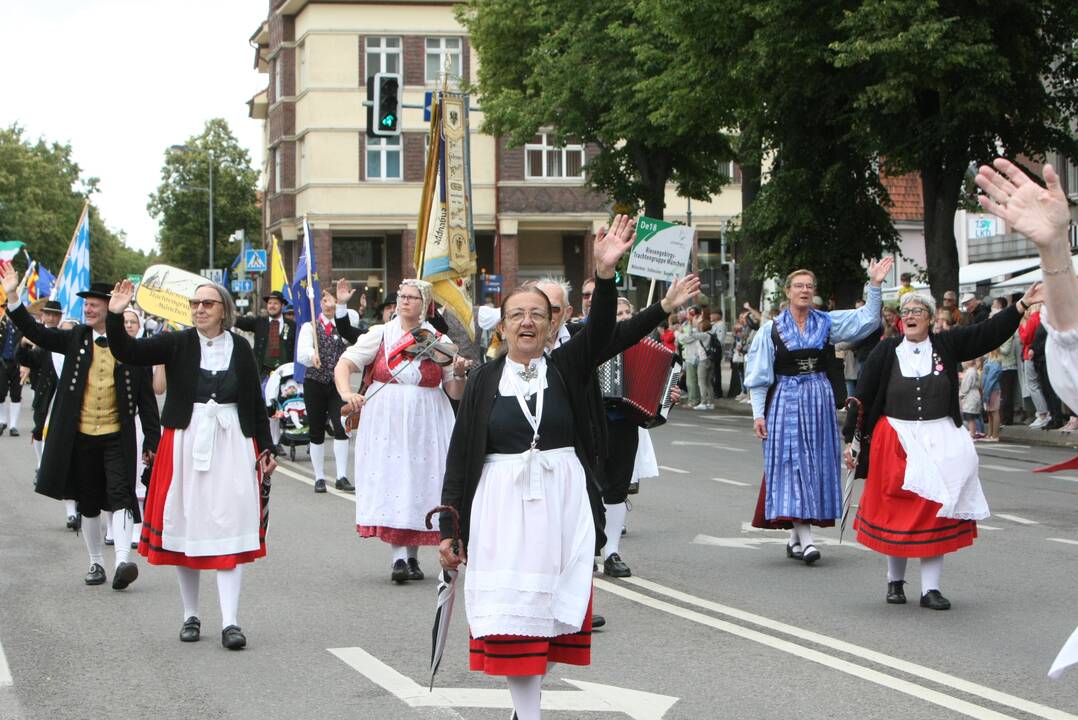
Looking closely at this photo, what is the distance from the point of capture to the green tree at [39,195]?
3374 inches

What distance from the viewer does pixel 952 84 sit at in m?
23.6

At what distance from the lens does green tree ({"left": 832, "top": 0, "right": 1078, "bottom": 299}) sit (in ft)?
72.6

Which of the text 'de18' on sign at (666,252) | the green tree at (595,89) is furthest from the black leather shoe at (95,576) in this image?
the green tree at (595,89)

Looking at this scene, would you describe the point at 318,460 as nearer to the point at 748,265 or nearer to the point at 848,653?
the point at 848,653

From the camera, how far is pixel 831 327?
1097cm

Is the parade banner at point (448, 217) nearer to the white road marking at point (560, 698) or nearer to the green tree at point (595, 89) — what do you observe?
the white road marking at point (560, 698)

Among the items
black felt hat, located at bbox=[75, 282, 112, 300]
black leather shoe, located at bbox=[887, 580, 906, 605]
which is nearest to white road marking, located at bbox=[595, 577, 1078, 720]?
black leather shoe, located at bbox=[887, 580, 906, 605]

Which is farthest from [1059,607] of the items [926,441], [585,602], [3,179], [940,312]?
[3,179]

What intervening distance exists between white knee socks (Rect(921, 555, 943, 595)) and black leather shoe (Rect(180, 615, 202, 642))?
3.97 m

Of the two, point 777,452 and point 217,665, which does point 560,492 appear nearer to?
point 217,665

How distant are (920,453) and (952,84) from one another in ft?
50.5

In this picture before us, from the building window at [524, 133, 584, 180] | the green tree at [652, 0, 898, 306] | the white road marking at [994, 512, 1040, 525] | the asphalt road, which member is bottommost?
the asphalt road

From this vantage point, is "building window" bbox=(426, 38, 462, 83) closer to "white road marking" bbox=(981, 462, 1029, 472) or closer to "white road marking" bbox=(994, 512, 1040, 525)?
"white road marking" bbox=(981, 462, 1029, 472)

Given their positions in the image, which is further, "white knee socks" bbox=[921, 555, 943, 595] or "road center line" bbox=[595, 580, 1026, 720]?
"white knee socks" bbox=[921, 555, 943, 595]
